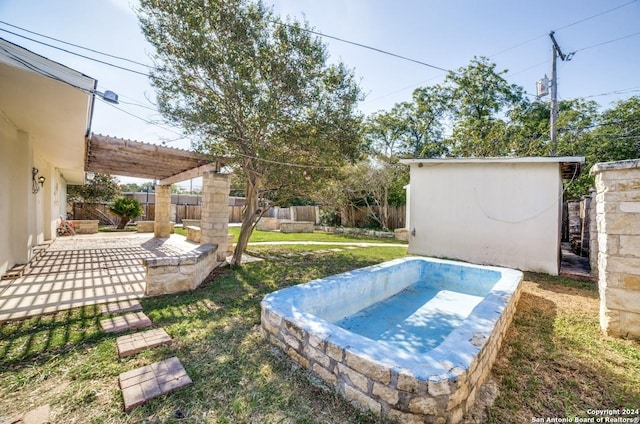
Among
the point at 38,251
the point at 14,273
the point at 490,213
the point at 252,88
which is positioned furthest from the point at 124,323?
the point at 490,213

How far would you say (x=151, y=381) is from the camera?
2.57 metres

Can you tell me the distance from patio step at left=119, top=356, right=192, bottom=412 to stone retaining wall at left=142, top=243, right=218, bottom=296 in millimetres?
2603

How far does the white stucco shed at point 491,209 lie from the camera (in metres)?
→ 8.07

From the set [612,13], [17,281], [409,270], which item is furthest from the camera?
[612,13]

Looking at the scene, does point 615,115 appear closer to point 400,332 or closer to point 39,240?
point 400,332

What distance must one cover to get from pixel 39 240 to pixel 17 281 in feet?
19.1

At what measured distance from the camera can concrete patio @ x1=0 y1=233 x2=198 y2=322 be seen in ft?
14.3

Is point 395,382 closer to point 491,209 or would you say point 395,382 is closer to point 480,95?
point 491,209

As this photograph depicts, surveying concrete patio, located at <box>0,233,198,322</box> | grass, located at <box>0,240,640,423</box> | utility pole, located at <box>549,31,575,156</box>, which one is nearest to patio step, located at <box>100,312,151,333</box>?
grass, located at <box>0,240,640,423</box>

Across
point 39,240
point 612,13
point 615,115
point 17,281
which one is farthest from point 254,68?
point 615,115

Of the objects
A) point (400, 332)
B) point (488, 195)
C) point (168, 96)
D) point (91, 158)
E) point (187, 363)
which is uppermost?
point (168, 96)

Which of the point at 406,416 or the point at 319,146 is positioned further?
the point at 319,146

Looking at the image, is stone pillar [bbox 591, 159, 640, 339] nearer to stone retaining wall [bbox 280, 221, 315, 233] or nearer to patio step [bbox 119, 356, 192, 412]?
patio step [bbox 119, 356, 192, 412]

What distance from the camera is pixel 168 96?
259 inches
